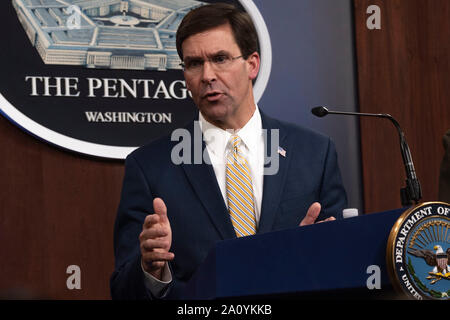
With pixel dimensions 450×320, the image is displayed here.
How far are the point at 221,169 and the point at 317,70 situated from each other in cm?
138

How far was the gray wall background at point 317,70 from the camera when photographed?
3.57m

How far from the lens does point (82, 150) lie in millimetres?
3232

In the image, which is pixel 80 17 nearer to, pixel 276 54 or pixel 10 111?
pixel 10 111

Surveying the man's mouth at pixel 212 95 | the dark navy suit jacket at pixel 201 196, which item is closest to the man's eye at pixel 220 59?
the man's mouth at pixel 212 95

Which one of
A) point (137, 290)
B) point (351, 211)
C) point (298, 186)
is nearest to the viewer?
point (351, 211)

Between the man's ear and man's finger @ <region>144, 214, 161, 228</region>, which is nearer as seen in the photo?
man's finger @ <region>144, 214, 161, 228</region>

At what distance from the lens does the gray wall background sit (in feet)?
11.7

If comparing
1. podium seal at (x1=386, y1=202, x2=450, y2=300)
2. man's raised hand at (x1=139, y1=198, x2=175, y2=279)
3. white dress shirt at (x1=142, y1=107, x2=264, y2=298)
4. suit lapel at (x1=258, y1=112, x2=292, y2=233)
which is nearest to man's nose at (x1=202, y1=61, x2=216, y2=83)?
white dress shirt at (x1=142, y1=107, x2=264, y2=298)

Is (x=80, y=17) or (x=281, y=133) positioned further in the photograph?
(x=80, y=17)

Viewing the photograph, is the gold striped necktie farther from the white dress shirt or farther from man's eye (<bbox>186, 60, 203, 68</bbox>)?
man's eye (<bbox>186, 60, 203, 68</bbox>)

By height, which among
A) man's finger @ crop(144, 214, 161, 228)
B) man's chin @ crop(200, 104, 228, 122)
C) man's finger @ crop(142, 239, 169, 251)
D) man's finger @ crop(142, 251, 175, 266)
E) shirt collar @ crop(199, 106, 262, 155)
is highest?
man's chin @ crop(200, 104, 228, 122)

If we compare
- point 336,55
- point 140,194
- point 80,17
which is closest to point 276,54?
point 336,55

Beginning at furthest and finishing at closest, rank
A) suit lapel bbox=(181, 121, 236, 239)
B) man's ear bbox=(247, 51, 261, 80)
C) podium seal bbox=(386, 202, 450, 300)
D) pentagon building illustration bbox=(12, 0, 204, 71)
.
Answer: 1. pentagon building illustration bbox=(12, 0, 204, 71)
2. man's ear bbox=(247, 51, 261, 80)
3. suit lapel bbox=(181, 121, 236, 239)
4. podium seal bbox=(386, 202, 450, 300)
